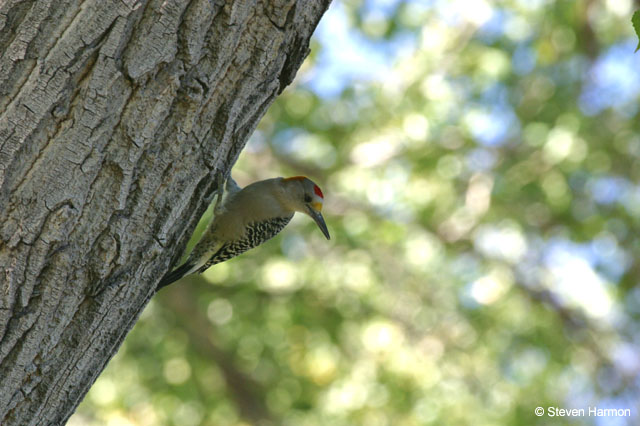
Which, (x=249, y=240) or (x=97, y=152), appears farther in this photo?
(x=249, y=240)

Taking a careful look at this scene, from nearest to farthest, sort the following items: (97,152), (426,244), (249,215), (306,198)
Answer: (97,152) → (249,215) → (306,198) → (426,244)

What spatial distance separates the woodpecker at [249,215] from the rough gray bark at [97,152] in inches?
87.0

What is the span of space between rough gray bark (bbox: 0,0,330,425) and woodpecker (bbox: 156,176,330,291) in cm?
221

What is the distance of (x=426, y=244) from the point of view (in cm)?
995

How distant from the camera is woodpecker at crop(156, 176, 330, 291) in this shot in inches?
188

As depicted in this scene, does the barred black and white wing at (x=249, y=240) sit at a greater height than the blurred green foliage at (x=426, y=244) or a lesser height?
lesser

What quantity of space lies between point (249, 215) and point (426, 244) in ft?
17.9

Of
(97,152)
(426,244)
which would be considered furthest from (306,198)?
(426,244)

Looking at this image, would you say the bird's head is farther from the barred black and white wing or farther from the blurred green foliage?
the blurred green foliage

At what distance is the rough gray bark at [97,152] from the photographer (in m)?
2.02

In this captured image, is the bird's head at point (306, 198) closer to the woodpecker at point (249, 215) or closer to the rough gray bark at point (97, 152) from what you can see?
the woodpecker at point (249, 215)

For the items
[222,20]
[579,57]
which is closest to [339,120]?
[579,57]

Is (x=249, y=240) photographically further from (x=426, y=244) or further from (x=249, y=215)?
(x=426, y=244)

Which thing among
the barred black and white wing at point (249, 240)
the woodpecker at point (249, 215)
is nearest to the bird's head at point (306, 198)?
the woodpecker at point (249, 215)
